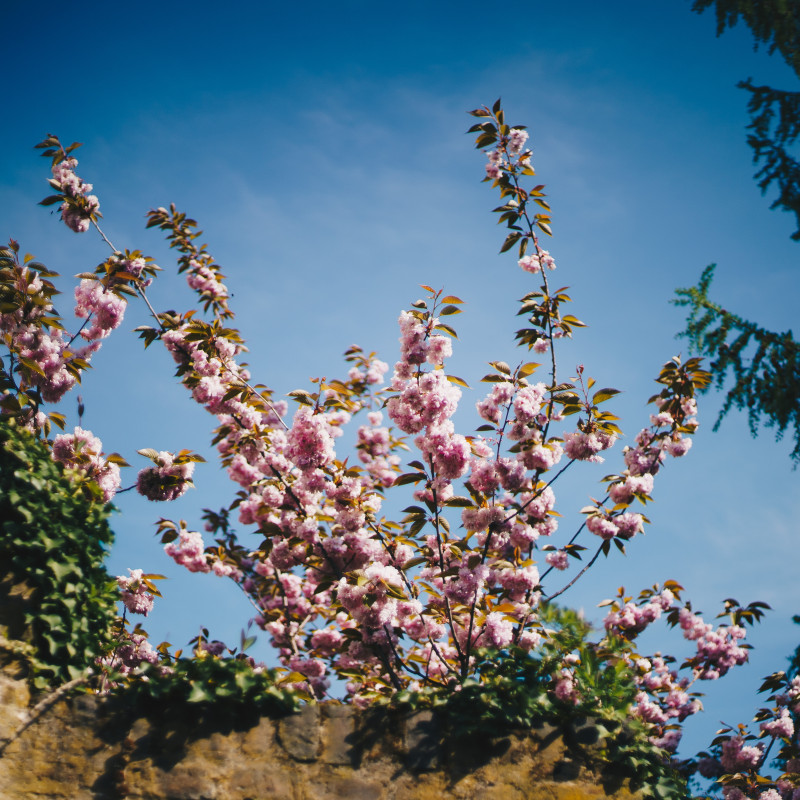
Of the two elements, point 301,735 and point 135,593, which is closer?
point 301,735

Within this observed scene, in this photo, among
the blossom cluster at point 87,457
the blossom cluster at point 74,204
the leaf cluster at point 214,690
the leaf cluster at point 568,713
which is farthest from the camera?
the blossom cluster at point 74,204

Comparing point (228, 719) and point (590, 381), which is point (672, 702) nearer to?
point (590, 381)

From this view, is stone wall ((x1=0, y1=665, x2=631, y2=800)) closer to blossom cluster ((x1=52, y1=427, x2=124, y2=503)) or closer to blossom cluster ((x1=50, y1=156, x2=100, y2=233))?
blossom cluster ((x1=52, y1=427, x2=124, y2=503))

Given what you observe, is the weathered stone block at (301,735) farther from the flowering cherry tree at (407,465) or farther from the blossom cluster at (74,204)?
the blossom cluster at (74,204)

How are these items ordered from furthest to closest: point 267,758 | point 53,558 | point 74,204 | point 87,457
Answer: point 74,204 < point 87,457 < point 53,558 < point 267,758

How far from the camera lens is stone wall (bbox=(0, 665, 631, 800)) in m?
2.82

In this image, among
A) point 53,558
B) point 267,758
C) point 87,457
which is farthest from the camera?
point 87,457

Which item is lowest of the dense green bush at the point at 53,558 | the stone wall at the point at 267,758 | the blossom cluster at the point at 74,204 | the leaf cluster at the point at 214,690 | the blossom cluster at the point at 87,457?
the stone wall at the point at 267,758

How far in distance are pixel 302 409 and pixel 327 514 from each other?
1.27m

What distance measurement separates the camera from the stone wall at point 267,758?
111 inches

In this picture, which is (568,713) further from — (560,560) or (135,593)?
(135,593)

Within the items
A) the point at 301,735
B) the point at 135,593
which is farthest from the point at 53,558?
the point at 135,593

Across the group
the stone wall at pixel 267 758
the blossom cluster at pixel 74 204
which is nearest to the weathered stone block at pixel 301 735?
the stone wall at pixel 267 758

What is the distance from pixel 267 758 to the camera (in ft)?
9.66
